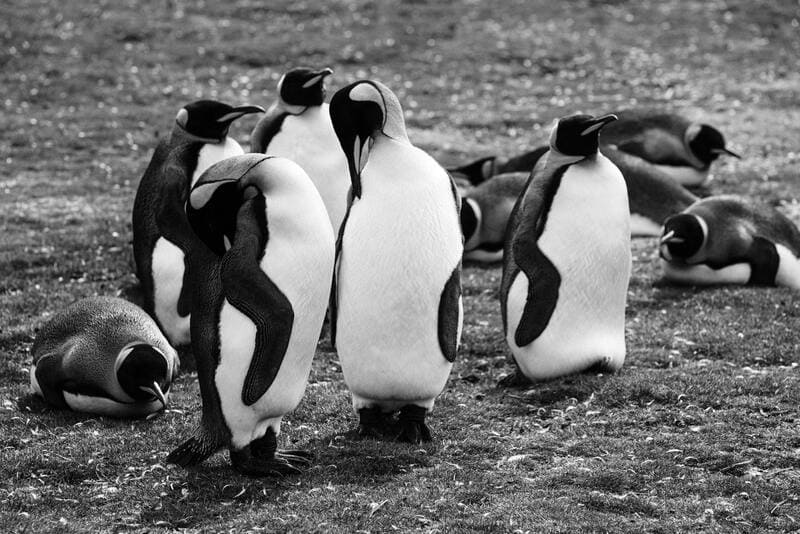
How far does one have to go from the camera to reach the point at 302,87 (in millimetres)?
9148

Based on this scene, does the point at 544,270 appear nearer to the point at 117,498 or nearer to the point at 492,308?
the point at 492,308

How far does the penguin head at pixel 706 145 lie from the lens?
→ 13.9m

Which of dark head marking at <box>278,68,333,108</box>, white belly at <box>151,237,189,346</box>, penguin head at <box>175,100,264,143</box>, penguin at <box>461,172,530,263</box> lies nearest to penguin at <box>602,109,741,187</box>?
penguin at <box>461,172,530,263</box>

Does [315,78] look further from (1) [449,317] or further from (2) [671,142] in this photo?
(2) [671,142]

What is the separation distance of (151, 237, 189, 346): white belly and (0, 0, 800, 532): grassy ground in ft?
3.11

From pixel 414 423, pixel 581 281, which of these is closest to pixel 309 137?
pixel 581 281

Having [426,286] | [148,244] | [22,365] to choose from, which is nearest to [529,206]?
[426,286]

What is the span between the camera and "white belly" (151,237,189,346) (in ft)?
27.8

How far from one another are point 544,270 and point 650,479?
6.34ft

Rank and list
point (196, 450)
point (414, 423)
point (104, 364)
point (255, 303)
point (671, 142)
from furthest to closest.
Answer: point (671, 142) < point (104, 364) < point (414, 423) < point (196, 450) < point (255, 303)

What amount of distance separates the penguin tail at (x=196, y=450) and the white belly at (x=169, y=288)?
2.82 meters

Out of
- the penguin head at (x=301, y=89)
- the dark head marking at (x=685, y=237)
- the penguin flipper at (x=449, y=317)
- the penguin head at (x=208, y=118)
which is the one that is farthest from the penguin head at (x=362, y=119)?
the dark head marking at (x=685, y=237)

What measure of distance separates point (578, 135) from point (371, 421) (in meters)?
2.28

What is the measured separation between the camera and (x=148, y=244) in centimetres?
→ 863
